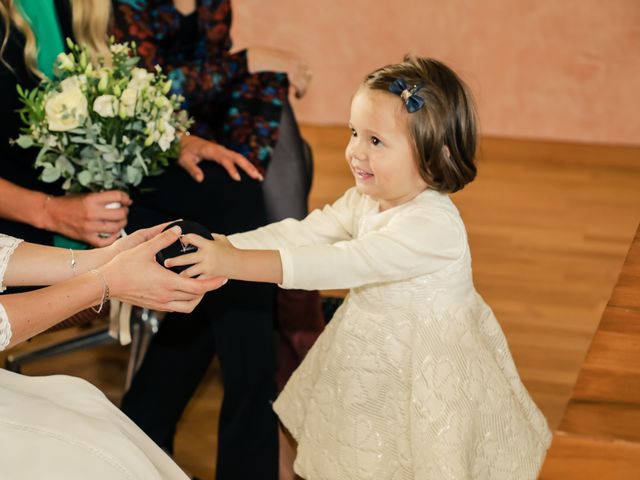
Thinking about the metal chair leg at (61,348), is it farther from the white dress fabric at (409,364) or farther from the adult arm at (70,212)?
the white dress fabric at (409,364)

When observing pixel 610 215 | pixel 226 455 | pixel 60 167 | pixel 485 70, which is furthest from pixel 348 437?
pixel 485 70

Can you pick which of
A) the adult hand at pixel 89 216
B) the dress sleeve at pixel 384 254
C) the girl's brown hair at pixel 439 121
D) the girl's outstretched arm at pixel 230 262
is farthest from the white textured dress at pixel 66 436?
the girl's brown hair at pixel 439 121

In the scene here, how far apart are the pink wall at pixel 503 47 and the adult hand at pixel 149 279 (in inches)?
152

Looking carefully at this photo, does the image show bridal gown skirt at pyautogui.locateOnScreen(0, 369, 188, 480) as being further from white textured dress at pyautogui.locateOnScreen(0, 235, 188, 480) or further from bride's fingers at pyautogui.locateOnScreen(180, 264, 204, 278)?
bride's fingers at pyautogui.locateOnScreen(180, 264, 204, 278)

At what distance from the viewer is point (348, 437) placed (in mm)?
2260

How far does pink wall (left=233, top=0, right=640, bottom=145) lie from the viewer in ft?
18.9

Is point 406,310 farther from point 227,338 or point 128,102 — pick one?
point 128,102

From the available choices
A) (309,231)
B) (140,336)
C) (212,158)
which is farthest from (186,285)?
(140,336)

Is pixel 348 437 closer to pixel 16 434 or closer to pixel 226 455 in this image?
pixel 226 455

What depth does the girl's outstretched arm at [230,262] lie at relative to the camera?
6.95ft

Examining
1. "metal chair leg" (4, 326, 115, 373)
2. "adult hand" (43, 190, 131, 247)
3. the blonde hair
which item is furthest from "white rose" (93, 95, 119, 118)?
"metal chair leg" (4, 326, 115, 373)

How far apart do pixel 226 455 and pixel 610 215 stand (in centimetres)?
300

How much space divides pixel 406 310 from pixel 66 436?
2.71 ft

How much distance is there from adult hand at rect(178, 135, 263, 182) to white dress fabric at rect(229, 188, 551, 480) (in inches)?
21.1
